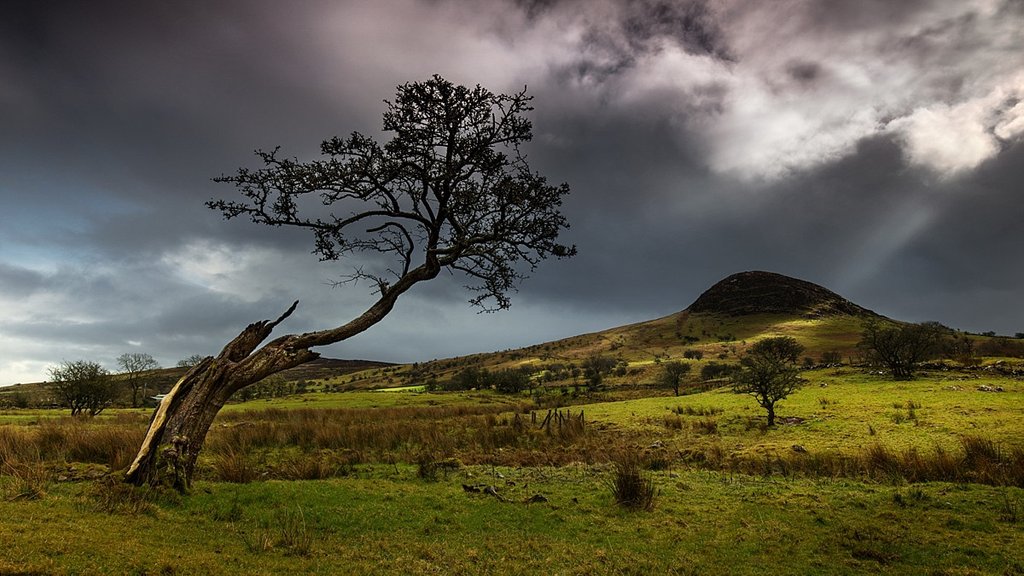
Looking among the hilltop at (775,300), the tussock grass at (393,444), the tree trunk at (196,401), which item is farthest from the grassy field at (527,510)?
the hilltop at (775,300)

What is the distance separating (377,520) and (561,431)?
1569 cm

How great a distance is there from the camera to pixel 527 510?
32.0ft

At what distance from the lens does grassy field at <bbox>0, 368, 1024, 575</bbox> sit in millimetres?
6676

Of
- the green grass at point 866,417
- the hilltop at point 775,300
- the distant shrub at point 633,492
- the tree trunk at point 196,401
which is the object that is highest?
the hilltop at point 775,300

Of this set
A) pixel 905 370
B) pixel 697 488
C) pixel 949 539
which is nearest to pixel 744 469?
pixel 697 488

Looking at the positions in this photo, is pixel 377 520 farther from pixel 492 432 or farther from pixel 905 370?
pixel 905 370

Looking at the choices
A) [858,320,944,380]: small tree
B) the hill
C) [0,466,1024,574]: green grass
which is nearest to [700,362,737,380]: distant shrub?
the hill

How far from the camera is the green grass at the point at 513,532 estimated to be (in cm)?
624

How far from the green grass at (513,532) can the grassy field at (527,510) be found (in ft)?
0.13

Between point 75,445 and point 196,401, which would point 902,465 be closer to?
point 196,401

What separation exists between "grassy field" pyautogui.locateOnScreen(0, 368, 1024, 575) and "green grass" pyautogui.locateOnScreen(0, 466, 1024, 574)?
0.13ft

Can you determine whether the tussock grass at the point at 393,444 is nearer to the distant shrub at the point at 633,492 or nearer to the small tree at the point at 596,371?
the distant shrub at the point at 633,492

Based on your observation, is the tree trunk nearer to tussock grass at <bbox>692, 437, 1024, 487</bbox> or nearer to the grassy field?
the grassy field

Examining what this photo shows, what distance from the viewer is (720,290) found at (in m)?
199
